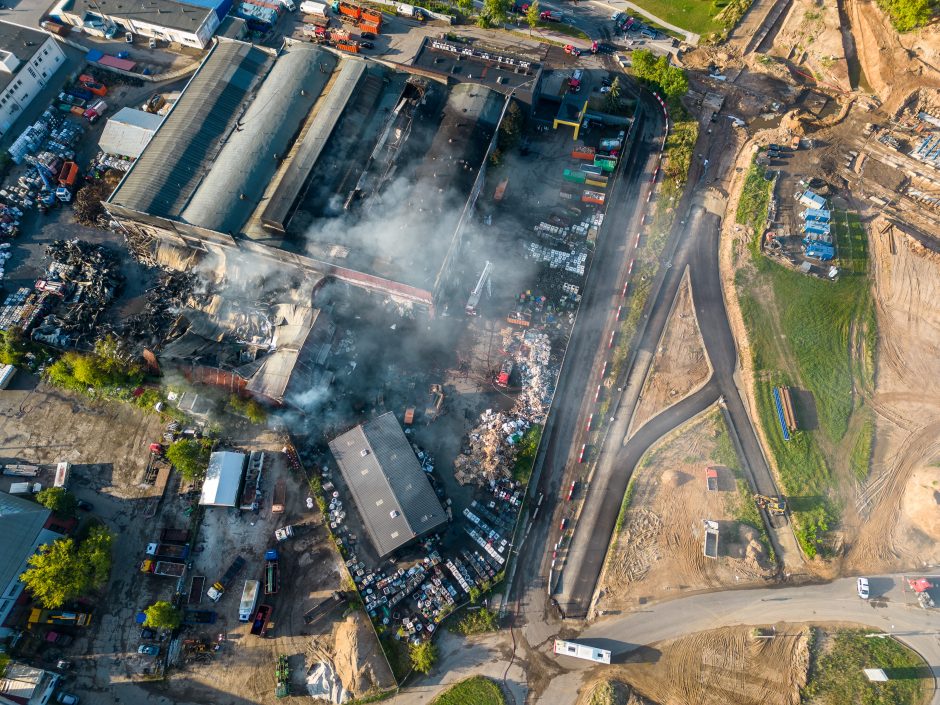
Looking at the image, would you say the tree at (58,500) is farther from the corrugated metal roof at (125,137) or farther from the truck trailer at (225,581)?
the corrugated metal roof at (125,137)

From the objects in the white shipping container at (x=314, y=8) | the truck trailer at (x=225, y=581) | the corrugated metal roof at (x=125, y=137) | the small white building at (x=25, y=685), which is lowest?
the small white building at (x=25, y=685)

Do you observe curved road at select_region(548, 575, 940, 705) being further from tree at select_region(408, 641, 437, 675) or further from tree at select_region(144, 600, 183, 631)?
tree at select_region(144, 600, 183, 631)

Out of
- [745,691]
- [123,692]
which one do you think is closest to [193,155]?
[123,692]

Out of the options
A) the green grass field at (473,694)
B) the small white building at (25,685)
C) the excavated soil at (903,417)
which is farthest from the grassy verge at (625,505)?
the small white building at (25,685)

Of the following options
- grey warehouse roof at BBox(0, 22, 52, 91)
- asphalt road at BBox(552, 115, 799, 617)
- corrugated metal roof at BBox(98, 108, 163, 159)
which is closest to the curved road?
asphalt road at BBox(552, 115, 799, 617)

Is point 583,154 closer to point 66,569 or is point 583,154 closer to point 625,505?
point 625,505

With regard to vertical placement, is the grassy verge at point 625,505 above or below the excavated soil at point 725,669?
above

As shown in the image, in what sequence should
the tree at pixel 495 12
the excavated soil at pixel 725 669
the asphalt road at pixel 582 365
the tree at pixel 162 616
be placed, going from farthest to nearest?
the tree at pixel 495 12 → the asphalt road at pixel 582 365 → the excavated soil at pixel 725 669 → the tree at pixel 162 616
